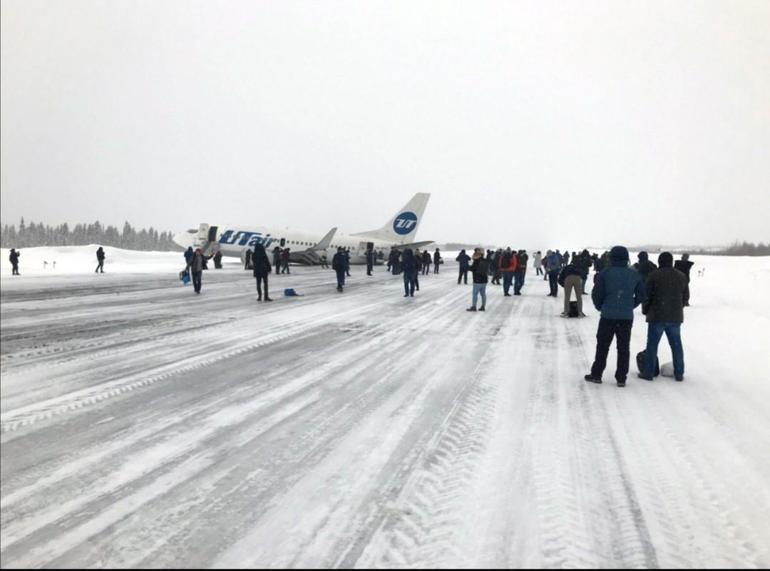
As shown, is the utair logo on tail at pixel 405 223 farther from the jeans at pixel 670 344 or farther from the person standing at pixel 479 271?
the jeans at pixel 670 344

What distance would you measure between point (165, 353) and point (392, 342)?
405 centimetres

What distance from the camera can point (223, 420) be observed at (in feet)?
15.9

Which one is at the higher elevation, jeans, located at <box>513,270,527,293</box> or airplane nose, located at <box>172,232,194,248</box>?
airplane nose, located at <box>172,232,194,248</box>

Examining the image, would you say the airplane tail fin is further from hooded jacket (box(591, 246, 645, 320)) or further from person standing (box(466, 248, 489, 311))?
hooded jacket (box(591, 246, 645, 320))

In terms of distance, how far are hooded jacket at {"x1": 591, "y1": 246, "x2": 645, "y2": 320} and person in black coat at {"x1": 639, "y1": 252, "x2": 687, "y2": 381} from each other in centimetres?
34

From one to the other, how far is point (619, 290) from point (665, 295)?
0.85 metres

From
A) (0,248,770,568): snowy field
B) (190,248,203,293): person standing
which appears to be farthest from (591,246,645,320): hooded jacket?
(190,248,203,293): person standing

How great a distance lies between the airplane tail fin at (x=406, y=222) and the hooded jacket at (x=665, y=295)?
36952 millimetres

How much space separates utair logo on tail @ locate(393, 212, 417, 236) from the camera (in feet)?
143

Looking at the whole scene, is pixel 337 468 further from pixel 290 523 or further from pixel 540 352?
pixel 540 352

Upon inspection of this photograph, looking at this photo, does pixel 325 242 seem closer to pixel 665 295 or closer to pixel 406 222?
pixel 406 222

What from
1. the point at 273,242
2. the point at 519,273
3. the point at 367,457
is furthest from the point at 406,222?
the point at 367,457

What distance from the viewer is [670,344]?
7.02m

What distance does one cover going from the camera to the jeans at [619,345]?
6.62 meters
